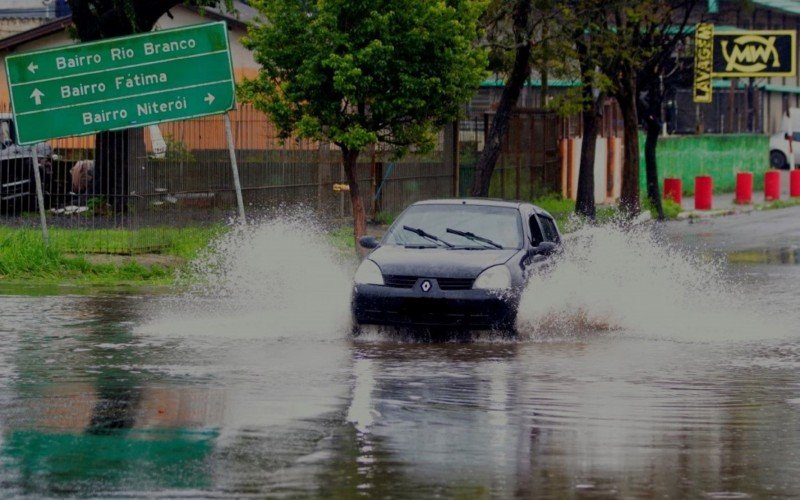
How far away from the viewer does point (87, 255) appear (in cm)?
2280

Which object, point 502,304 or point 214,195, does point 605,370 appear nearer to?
A: point 502,304

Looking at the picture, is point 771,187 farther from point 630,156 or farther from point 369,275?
point 369,275

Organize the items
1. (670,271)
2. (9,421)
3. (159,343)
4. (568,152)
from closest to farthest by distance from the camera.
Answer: (9,421) → (159,343) → (670,271) → (568,152)

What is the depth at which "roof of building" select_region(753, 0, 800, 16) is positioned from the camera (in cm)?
6850

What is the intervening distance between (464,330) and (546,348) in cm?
83

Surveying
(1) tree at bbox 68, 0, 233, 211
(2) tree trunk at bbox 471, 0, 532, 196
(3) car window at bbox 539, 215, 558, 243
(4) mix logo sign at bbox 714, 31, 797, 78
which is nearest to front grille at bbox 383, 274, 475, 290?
(3) car window at bbox 539, 215, 558, 243

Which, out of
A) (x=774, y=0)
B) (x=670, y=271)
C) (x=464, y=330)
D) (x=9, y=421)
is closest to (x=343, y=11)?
(x=670, y=271)

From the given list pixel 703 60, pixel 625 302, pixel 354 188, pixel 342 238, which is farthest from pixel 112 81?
pixel 703 60

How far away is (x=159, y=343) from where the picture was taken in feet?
47.3

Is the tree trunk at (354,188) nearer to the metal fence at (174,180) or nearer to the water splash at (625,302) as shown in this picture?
the metal fence at (174,180)

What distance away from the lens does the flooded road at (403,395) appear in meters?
8.44

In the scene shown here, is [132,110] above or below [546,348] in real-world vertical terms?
above

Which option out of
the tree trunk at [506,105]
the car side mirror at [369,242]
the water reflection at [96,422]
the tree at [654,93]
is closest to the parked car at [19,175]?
the tree trunk at [506,105]

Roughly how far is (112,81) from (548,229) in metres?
7.63
